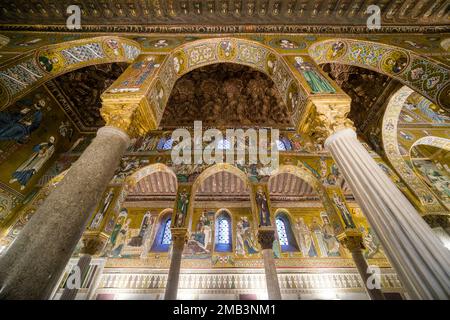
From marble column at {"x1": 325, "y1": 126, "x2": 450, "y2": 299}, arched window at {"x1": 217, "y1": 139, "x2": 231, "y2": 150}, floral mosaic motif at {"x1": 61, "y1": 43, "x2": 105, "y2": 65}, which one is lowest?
marble column at {"x1": 325, "y1": 126, "x2": 450, "y2": 299}

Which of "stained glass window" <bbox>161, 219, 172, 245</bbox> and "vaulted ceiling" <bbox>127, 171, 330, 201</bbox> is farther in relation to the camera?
"vaulted ceiling" <bbox>127, 171, 330, 201</bbox>

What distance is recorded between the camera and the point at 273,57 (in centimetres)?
522

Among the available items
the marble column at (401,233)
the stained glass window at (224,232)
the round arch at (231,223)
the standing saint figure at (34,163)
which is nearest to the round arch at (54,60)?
the standing saint figure at (34,163)

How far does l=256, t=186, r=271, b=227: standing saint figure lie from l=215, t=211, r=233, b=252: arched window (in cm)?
315

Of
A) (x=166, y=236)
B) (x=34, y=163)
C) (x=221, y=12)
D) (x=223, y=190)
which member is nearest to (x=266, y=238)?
(x=223, y=190)

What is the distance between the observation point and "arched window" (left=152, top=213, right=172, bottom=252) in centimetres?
933

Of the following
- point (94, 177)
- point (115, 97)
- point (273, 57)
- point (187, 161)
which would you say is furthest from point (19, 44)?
point (273, 57)

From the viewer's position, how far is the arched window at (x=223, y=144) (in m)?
8.62

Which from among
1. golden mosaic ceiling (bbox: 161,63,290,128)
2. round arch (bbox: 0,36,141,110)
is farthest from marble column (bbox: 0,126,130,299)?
golden mosaic ceiling (bbox: 161,63,290,128)

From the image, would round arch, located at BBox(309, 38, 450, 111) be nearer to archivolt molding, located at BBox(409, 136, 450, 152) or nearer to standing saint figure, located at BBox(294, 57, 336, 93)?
standing saint figure, located at BBox(294, 57, 336, 93)

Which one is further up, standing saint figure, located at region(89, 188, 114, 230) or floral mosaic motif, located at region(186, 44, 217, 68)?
floral mosaic motif, located at region(186, 44, 217, 68)

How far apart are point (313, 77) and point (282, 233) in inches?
302

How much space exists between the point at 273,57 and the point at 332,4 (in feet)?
6.93
